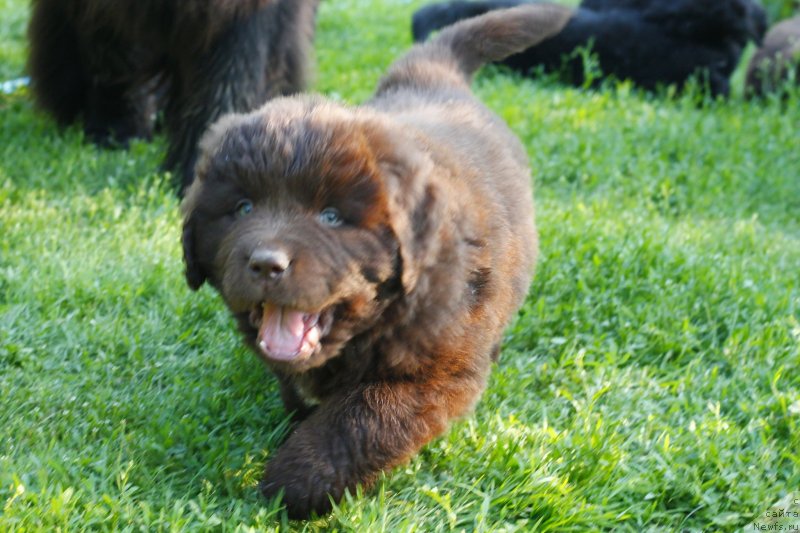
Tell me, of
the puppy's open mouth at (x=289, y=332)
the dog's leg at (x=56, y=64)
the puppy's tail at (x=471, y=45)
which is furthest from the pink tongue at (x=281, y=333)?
the dog's leg at (x=56, y=64)

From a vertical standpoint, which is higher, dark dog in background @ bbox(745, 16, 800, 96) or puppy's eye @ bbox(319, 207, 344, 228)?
puppy's eye @ bbox(319, 207, 344, 228)

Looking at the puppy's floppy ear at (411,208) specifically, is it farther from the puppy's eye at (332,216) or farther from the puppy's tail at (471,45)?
the puppy's tail at (471,45)

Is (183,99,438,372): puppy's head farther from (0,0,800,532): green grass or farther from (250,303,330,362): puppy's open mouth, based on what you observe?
(0,0,800,532): green grass

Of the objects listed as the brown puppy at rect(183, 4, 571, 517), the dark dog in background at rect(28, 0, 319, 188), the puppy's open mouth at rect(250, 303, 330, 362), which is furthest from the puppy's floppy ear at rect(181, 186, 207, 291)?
the dark dog in background at rect(28, 0, 319, 188)

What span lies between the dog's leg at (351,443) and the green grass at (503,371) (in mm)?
94

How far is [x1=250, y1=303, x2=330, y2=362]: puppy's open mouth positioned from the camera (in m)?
2.56

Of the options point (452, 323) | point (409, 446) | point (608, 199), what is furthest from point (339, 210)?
point (608, 199)

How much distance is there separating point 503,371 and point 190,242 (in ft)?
4.60

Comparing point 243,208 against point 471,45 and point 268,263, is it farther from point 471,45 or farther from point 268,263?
point 471,45

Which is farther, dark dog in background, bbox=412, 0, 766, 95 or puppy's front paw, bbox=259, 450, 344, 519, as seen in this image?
dark dog in background, bbox=412, 0, 766, 95

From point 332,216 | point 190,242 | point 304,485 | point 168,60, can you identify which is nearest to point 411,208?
point 332,216

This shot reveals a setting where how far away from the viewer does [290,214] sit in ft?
8.36

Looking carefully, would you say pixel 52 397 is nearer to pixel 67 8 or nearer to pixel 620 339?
pixel 620 339

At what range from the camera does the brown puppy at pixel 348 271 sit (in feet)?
8.32
